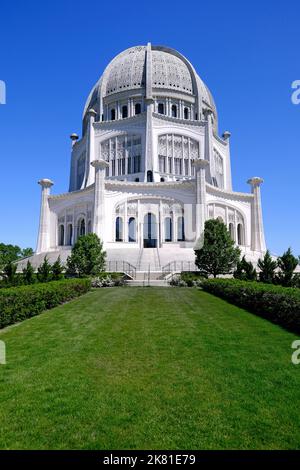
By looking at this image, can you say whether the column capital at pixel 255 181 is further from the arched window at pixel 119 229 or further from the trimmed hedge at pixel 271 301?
the trimmed hedge at pixel 271 301

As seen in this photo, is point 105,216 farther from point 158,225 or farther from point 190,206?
point 190,206

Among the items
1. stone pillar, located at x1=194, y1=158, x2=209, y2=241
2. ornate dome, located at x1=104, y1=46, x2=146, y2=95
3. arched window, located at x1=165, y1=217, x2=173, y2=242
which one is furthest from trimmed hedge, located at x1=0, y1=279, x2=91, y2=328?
ornate dome, located at x1=104, y1=46, x2=146, y2=95

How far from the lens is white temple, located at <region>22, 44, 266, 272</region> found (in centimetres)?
4144

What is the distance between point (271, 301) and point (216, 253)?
16.2 meters

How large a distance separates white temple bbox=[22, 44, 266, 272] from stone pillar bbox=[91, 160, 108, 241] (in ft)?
0.40

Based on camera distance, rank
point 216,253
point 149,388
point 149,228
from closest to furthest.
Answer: point 149,388
point 216,253
point 149,228

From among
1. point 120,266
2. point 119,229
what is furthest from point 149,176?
point 120,266

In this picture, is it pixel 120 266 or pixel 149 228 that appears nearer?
pixel 120 266

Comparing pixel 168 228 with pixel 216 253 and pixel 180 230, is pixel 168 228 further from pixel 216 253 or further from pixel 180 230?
pixel 216 253

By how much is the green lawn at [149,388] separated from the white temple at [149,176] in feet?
77.2

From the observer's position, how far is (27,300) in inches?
483

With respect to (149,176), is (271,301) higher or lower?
lower

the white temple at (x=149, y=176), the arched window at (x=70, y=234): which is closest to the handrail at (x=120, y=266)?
the white temple at (x=149, y=176)
